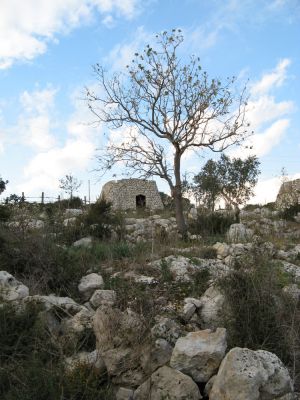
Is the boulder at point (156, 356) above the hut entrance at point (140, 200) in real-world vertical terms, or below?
below

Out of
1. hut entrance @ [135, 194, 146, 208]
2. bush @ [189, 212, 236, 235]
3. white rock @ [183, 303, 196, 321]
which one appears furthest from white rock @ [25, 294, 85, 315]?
hut entrance @ [135, 194, 146, 208]

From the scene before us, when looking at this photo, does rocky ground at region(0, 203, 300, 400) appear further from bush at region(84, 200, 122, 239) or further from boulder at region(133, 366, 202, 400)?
bush at region(84, 200, 122, 239)

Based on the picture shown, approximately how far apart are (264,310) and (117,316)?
164 cm

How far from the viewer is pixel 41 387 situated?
3818mm

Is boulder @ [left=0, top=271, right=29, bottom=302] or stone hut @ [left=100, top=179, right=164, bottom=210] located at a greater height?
stone hut @ [left=100, top=179, right=164, bottom=210]

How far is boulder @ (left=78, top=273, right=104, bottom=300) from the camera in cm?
682

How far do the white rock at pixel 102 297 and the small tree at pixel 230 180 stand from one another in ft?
70.0

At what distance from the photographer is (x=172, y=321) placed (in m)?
5.14

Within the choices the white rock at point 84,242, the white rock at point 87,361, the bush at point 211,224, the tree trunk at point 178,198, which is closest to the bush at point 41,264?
the white rock at point 84,242

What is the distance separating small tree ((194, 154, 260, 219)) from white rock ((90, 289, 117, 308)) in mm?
21346

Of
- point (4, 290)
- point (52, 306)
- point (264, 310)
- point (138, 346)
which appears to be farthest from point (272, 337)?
point (4, 290)

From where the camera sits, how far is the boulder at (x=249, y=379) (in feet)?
11.5

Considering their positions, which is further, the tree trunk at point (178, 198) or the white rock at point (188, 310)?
the tree trunk at point (178, 198)

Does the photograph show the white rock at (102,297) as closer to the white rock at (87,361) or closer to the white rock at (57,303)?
the white rock at (57,303)
